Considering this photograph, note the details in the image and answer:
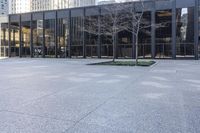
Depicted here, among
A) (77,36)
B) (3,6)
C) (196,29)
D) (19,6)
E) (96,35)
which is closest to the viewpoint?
(196,29)

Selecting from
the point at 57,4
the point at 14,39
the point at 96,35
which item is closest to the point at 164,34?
the point at 96,35

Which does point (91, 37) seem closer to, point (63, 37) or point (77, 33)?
point (77, 33)

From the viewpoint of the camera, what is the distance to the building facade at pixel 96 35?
1528 inches

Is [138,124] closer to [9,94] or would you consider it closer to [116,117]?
[116,117]

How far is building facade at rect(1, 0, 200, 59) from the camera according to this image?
38.8 metres

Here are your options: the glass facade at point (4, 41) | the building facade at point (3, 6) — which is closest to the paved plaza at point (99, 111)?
the glass facade at point (4, 41)

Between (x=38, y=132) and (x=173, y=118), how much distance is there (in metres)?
3.14

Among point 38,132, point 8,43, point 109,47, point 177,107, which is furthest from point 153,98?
point 8,43

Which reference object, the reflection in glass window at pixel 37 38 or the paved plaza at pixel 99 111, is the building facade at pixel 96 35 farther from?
the paved plaza at pixel 99 111

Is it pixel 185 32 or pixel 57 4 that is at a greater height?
pixel 57 4

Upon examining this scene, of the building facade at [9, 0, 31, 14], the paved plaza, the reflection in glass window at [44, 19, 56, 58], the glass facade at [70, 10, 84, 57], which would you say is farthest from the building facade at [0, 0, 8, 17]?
the paved plaza

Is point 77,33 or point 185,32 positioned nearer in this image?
point 185,32

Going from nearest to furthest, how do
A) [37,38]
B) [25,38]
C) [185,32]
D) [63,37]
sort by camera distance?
[185,32], [63,37], [37,38], [25,38]

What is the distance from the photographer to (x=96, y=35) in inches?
1784
